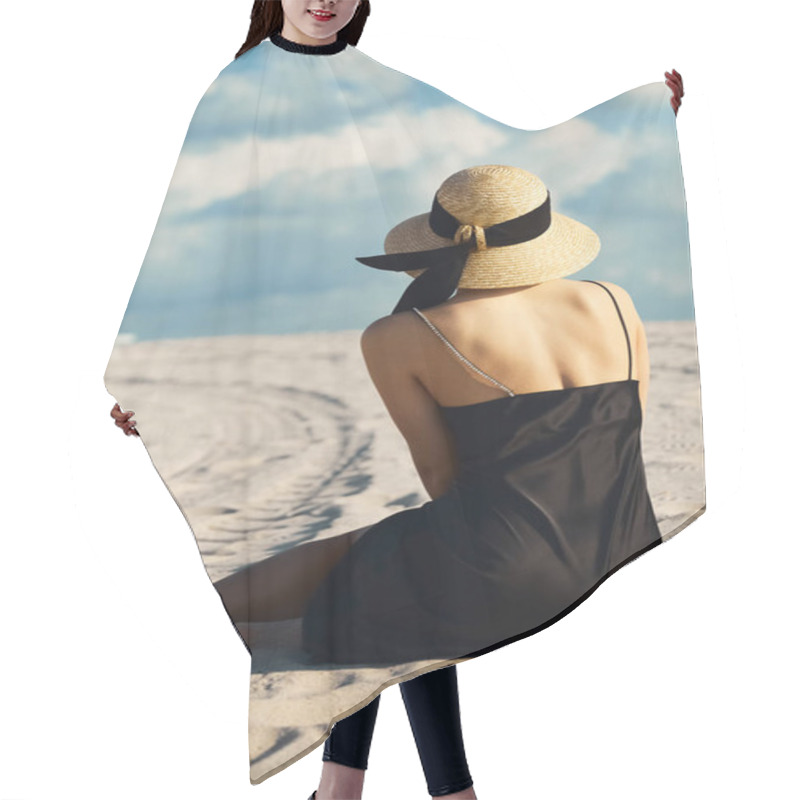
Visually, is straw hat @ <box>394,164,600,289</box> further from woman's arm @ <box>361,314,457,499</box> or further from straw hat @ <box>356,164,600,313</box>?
woman's arm @ <box>361,314,457,499</box>

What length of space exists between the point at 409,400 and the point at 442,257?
0.98 ft

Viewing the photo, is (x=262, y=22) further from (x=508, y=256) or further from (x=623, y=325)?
(x=623, y=325)

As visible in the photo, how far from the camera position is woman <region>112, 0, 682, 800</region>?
330cm

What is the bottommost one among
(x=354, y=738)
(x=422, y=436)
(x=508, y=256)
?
(x=354, y=738)

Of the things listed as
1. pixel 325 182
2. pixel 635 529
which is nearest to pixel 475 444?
pixel 635 529

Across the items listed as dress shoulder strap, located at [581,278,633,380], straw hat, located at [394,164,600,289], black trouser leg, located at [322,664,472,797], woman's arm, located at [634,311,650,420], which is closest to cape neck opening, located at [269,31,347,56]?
straw hat, located at [394,164,600,289]

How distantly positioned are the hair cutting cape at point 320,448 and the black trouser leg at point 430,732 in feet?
0.90

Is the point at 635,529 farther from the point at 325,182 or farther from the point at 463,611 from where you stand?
the point at 325,182

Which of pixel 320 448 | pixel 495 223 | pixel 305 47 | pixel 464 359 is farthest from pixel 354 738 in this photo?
pixel 305 47

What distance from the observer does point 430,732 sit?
11.6ft

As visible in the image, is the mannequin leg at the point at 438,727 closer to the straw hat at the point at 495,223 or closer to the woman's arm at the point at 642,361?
the woman's arm at the point at 642,361

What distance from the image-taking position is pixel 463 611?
327 centimetres

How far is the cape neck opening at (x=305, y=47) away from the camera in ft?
11.1

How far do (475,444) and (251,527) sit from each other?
477mm
